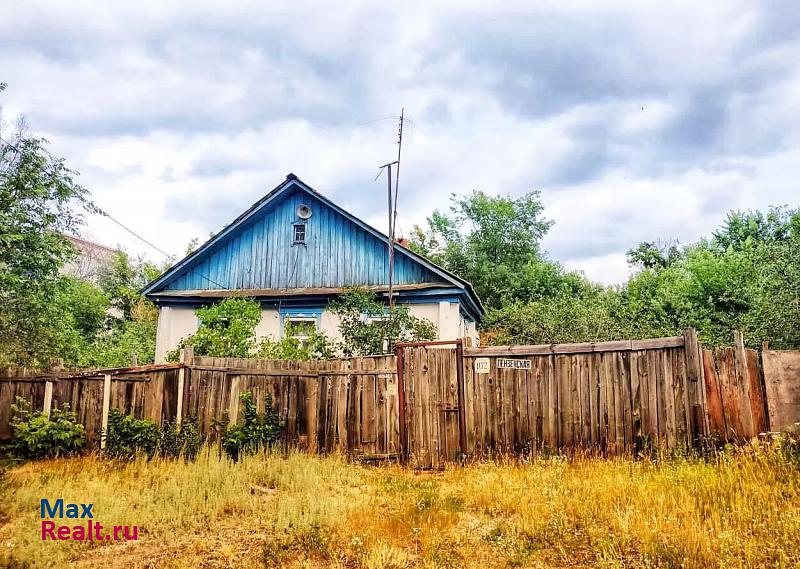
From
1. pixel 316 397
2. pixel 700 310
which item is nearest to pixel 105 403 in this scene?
pixel 316 397

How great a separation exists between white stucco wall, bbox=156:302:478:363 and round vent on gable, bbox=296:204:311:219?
2.90 metres

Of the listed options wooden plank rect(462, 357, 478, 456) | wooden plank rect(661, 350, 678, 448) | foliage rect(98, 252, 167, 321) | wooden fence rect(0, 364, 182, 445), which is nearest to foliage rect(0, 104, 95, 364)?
wooden fence rect(0, 364, 182, 445)

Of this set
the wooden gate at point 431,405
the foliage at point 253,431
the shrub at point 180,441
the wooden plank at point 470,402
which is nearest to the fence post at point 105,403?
the shrub at point 180,441

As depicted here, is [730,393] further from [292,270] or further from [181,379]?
[292,270]

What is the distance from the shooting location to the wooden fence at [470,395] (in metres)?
7.09

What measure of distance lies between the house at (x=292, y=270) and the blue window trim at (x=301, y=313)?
0.03 m

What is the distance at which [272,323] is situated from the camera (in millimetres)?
15258

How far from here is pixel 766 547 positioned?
14.5 feet

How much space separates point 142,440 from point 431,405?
14.2 ft

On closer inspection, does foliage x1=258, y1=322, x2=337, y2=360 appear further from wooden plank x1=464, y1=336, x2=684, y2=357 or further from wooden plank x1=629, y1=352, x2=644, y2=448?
wooden plank x1=629, y1=352, x2=644, y2=448

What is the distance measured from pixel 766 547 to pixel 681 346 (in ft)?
10.8

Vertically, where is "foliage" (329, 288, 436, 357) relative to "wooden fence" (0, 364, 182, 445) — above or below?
above

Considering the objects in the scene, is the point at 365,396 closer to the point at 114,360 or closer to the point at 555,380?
the point at 555,380

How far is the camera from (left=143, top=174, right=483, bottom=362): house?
14.8 meters
